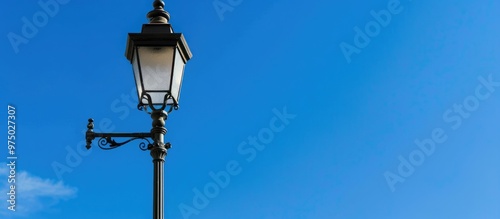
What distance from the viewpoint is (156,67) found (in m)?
7.90

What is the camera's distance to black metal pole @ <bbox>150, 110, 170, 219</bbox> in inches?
301

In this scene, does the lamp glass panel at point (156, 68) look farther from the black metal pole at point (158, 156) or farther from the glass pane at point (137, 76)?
the black metal pole at point (158, 156)

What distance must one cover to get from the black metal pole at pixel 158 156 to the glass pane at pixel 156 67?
30 cm

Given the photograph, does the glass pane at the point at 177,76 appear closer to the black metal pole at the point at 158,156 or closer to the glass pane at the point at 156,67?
the glass pane at the point at 156,67

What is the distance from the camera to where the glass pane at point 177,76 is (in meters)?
7.95

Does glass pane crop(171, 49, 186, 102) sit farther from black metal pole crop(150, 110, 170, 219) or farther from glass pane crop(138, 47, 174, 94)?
black metal pole crop(150, 110, 170, 219)

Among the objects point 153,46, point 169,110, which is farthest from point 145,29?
point 169,110

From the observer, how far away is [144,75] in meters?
7.90

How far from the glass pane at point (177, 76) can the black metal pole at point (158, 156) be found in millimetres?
229

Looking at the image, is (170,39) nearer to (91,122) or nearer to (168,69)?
(168,69)

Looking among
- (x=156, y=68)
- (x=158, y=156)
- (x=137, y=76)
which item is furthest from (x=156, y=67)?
(x=158, y=156)

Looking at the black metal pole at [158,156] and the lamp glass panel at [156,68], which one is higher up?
the lamp glass panel at [156,68]

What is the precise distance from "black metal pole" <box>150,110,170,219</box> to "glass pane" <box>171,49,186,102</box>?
0.23 metres

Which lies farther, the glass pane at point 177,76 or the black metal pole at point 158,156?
the glass pane at point 177,76
